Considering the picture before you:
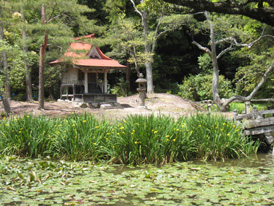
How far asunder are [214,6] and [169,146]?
368 cm

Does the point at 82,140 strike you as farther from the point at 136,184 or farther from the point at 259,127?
the point at 259,127

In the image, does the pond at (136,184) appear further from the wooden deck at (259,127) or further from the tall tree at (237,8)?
the tall tree at (237,8)

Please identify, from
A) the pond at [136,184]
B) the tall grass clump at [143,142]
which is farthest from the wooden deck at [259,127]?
the tall grass clump at [143,142]

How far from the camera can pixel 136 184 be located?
521 cm

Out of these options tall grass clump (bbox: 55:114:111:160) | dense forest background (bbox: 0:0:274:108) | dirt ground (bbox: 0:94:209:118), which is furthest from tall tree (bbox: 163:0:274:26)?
dirt ground (bbox: 0:94:209:118)

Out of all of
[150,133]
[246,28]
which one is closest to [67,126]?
[150,133]

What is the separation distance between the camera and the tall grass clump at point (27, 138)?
300 inches

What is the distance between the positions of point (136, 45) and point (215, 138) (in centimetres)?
1669

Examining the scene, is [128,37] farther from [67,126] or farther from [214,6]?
[214,6]

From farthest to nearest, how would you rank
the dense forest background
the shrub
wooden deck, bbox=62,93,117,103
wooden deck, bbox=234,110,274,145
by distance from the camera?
the shrub < wooden deck, bbox=62,93,117,103 < the dense forest background < wooden deck, bbox=234,110,274,145

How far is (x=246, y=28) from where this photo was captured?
20266 mm

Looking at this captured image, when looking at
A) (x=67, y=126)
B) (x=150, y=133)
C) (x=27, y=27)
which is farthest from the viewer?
(x=27, y=27)

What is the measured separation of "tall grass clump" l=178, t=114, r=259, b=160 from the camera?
7.56 meters

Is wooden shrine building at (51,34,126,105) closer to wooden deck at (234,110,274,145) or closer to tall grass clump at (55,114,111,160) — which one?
wooden deck at (234,110,274,145)
